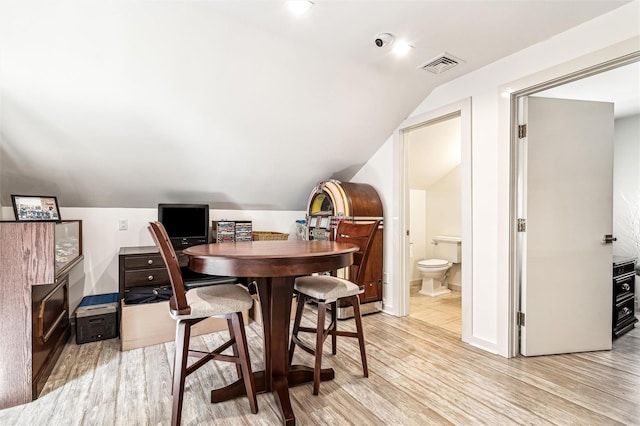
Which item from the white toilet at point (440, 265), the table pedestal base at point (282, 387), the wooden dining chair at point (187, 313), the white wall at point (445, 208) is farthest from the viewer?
the white wall at point (445, 208)

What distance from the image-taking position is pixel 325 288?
203 cm

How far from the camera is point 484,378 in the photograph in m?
2.16

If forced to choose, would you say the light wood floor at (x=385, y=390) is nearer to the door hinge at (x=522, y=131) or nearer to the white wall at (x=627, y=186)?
the white wall at (x=627, y=186)

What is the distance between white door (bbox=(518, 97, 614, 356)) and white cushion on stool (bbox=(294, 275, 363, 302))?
1492 mm

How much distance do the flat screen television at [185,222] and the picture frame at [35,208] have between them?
33.2 inches

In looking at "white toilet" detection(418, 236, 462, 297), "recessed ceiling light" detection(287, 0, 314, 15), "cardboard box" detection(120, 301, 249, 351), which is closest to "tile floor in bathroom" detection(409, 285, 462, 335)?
"white toilet" detection(418, 236, 462, 297)

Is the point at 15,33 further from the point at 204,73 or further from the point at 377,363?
the point at 377,363

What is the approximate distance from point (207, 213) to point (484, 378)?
2.91 meters

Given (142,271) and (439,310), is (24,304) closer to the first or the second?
(142,271)

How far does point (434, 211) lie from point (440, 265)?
905 millimetres

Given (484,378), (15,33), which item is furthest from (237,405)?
(15,33)

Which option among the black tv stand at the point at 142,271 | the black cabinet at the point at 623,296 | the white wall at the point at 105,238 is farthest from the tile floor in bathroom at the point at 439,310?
the white wall at the point at 105,238

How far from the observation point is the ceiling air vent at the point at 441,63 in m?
2.55

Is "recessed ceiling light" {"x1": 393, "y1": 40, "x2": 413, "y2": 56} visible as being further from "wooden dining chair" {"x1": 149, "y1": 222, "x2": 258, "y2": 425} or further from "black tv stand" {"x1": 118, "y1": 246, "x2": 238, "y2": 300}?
"black tv stand" {"x1": 118, "y1": 246, "x2": 238, "y2": 300}
